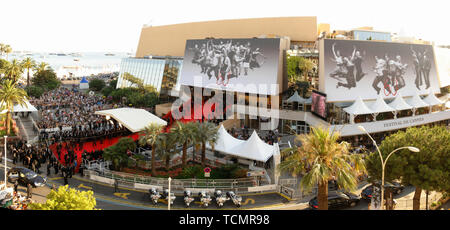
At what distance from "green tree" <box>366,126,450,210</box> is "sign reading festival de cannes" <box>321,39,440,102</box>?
21.2 metres

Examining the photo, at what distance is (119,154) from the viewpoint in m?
27.0

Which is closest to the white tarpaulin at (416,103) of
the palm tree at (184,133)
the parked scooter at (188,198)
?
the palm tree at (184,133)

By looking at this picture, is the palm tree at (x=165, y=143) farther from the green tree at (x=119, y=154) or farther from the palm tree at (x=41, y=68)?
the palm tree at (x=41, y=68)

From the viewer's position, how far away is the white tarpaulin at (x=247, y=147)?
91.6 ft

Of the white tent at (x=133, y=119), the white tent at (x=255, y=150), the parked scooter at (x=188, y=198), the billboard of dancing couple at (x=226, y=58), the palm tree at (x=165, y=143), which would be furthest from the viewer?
the billboard of dancing couple at (x=226, y=58)

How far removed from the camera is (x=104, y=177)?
25234 mm

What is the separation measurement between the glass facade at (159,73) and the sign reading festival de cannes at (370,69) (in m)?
26.6

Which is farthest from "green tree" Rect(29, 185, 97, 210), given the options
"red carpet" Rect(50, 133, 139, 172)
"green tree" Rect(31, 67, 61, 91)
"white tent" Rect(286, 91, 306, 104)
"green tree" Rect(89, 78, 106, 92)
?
"green tree" Rect(89, 78, 106, 92)

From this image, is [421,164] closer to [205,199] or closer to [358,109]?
[205,199]

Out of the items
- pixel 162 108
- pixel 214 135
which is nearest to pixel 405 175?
pixel 214 135

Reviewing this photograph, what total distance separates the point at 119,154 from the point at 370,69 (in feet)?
107

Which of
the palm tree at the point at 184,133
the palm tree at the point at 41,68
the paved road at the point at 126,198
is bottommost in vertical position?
the paved road at the point at 126,198

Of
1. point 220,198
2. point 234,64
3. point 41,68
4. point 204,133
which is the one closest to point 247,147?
point 204,133
